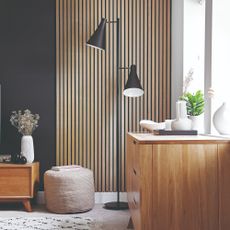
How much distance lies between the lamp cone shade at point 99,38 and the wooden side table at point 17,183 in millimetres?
1415

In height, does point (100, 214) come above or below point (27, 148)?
below

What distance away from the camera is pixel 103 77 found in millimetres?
4926

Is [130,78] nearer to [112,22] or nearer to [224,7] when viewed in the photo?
[112,22]

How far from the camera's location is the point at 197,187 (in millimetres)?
2352

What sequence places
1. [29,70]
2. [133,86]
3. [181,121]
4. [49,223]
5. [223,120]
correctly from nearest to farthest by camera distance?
[223,120], [181,121], [49,223], [133,86], [29,70]

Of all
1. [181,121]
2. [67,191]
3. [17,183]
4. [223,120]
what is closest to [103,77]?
[67,191]

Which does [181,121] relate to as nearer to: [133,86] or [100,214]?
[133,86]

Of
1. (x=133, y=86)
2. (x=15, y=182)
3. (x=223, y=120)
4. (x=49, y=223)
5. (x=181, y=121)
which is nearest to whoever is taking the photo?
(x=223, y=120)

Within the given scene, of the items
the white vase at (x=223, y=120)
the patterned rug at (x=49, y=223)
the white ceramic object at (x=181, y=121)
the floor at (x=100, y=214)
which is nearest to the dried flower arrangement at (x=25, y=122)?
the floor at (x=100, y=214)

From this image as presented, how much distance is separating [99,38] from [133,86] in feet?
2.03

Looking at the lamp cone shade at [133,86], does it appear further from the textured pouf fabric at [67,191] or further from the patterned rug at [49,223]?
the patterned rug at [49,223]

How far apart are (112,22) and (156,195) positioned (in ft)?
9.34

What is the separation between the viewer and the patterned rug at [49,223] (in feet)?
12.0

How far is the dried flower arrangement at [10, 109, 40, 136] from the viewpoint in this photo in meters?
4.61
